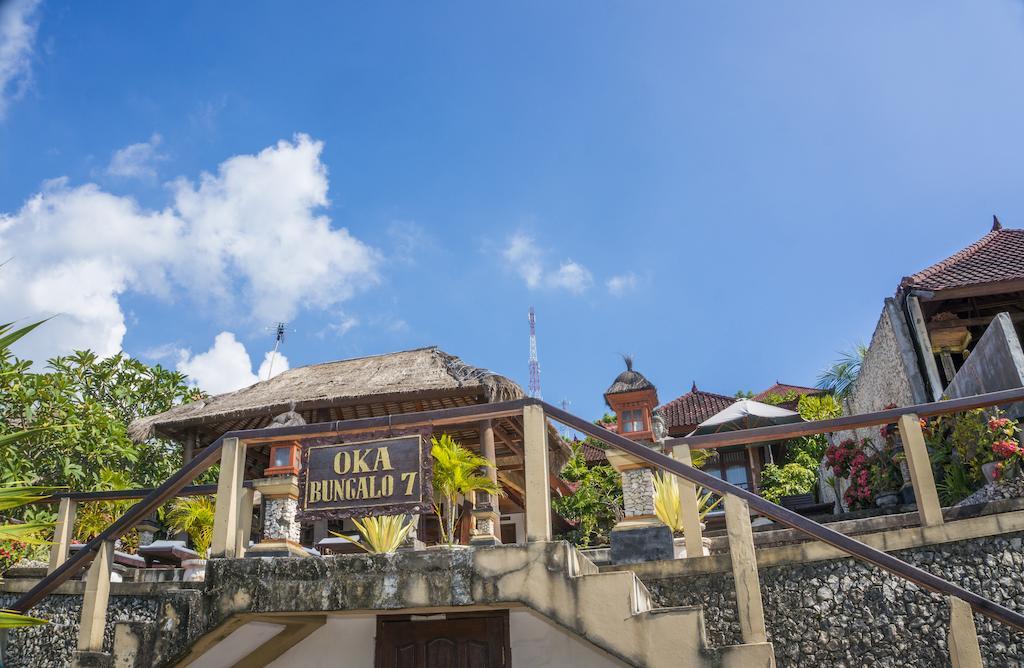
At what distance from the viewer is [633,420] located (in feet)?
36.3

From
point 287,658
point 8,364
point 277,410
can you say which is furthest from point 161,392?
point 287,658

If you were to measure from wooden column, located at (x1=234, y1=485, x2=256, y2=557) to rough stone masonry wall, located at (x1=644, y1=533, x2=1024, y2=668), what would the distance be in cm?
336

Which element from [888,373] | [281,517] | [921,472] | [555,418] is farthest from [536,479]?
[888,373]

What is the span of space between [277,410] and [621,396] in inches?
259

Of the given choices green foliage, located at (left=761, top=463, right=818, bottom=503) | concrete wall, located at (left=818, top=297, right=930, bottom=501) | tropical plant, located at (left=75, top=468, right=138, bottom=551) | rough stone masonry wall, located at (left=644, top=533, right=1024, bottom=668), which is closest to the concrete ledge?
rough stone masonry wall, located at (left=644, top=533, right=1024, bottom=668)

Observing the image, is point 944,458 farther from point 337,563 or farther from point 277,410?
point 277,410

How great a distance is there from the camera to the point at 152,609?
23.3ft

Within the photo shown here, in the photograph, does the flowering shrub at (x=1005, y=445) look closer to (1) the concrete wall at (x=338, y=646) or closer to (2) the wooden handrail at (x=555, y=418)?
(2) the wooden handrail at (x=555, y=418)

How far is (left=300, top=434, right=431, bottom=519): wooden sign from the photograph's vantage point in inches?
196

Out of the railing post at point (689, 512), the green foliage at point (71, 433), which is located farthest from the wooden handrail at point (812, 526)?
the green foliage at point (71, 433)

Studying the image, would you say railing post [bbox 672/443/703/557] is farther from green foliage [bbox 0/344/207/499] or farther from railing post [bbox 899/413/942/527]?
green foliage [bbox 0/344/207/499]

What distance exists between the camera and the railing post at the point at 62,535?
7.55 m

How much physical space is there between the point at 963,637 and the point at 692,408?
1920 cm

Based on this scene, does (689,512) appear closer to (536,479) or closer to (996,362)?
(536,479)
